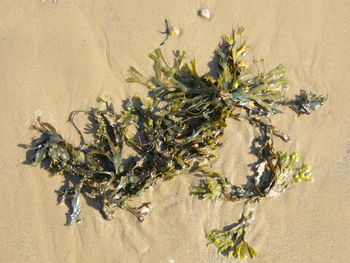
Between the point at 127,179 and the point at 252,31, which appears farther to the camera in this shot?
the point at 252,31

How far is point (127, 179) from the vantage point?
2.99 meters

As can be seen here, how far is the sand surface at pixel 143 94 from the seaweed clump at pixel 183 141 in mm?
105

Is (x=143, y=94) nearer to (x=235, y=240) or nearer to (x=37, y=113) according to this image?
(x=37, y=113)

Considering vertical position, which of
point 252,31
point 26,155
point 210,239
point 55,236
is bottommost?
point 210,239

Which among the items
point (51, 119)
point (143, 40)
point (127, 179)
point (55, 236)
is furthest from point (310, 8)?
point (55, 236)

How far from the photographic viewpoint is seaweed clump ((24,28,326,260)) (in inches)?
118

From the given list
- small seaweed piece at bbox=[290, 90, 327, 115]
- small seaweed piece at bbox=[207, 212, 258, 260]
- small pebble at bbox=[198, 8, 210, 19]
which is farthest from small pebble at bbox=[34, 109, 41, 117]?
small seaweed piece at bbox=[290, 90, 327, 115]

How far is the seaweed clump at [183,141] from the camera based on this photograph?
3006 millimetres

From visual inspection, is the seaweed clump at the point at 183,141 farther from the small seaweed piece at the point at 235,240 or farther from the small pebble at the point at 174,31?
the small pebble at the point at 174,31

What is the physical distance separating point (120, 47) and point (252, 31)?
1.42 m

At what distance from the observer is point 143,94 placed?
125 inches

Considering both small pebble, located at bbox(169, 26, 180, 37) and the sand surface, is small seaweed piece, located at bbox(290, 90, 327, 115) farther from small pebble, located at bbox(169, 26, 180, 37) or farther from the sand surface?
small pebble, located at bbox(169, 26, 180, 37)

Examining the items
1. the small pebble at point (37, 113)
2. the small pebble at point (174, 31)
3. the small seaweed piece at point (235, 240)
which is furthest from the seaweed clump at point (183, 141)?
the small pebble at point (174, 31)

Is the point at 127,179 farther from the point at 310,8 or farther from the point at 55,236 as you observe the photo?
the point at 310,8
